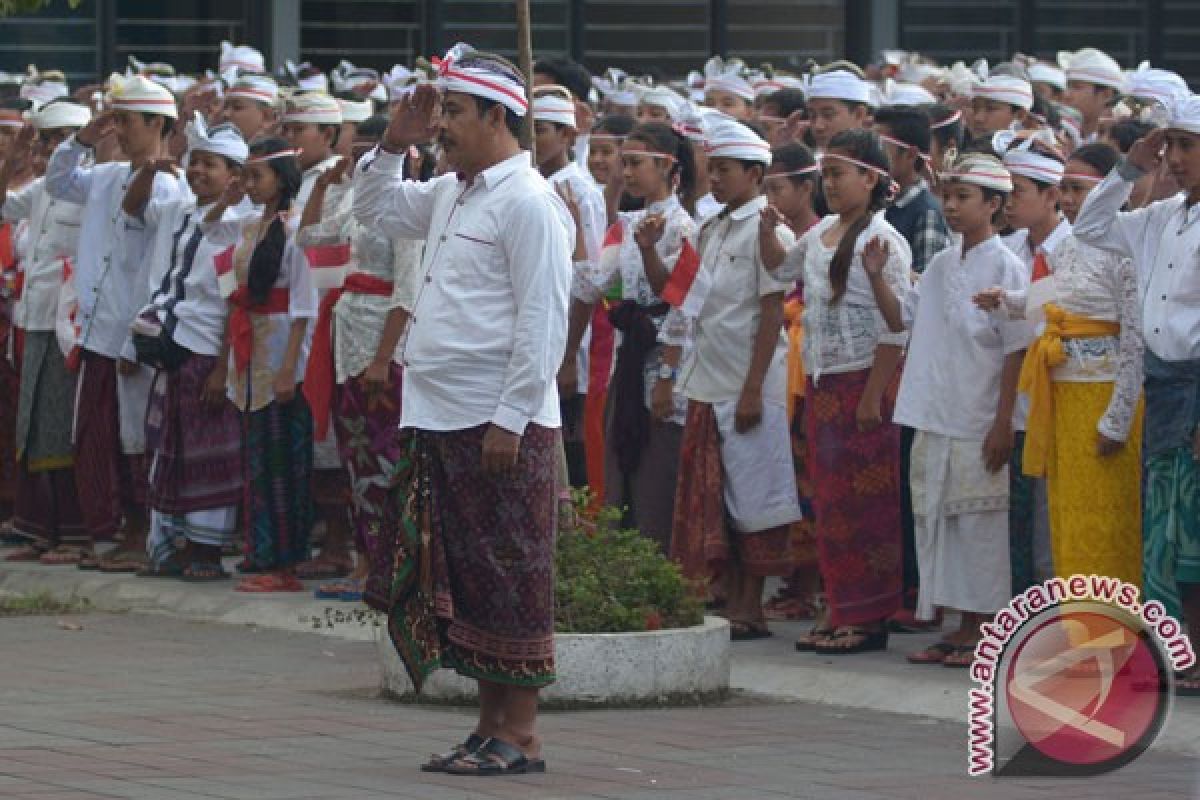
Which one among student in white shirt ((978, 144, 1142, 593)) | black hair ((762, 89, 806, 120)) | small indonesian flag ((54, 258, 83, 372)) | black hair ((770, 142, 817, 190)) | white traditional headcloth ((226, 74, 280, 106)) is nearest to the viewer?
student in white shirt ((978, 144, 1142, 593))

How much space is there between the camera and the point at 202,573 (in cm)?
1373

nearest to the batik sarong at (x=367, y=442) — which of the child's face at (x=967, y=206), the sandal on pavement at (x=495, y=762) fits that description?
the child's face at (x=967, y=206)

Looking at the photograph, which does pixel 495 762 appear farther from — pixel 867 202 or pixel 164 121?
pixel 164 121

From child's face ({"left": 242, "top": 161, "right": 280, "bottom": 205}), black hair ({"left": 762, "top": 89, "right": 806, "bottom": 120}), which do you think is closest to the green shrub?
child's face ({"left": 242, "top": 161, "right": 280, "bottom": 205})

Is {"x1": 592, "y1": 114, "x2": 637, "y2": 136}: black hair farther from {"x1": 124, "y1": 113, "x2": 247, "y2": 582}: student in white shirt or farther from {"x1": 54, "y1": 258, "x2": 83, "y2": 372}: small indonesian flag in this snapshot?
{"x1": 54, "y1": 258, "x2": 83, "y2": 372}: small indonesian flag

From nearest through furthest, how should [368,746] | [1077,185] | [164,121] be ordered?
[368,746] < [1077,185] < [164,121]

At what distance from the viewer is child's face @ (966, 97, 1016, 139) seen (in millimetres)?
14594

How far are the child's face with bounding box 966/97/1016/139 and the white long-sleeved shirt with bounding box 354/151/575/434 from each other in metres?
6.26

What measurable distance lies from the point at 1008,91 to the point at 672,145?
2730 millimetres

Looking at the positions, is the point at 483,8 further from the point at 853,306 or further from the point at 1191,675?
the point at 1191,675

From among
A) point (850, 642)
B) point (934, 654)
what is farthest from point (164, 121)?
point (934, 654)

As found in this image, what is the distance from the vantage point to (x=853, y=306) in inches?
444

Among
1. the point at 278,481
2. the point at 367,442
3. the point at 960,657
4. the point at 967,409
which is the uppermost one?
the point at 967,409

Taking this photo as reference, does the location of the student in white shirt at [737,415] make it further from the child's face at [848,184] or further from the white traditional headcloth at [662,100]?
the white traditional headcloth at [662,100]
